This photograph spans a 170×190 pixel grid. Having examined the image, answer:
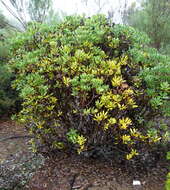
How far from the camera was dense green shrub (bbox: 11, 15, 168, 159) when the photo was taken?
8.89ft

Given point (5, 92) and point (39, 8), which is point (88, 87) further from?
point (39, 8)

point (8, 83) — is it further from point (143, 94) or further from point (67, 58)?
point (143, 94)

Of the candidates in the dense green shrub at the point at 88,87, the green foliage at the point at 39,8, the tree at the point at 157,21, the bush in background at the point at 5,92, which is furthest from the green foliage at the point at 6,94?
the tree at the point at 157,21

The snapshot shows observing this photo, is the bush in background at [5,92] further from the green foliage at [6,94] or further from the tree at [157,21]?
the tree at [157,21]

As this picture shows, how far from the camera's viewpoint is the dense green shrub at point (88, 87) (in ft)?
8.89

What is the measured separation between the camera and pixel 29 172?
3168 mm

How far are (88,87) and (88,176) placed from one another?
1219mm

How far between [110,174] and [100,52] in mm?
1555

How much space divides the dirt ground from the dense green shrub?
259 mm

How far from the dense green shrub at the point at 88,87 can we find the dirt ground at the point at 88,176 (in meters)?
0.26

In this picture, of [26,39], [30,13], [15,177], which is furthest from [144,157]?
[30,13]

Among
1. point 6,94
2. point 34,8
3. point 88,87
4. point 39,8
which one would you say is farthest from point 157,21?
point 88,87

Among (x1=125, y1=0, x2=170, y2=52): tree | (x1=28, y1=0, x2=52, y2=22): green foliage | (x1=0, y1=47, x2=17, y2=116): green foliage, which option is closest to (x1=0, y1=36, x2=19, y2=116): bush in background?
(x1=0, y1=47, x2=17, y2=116): green foliage

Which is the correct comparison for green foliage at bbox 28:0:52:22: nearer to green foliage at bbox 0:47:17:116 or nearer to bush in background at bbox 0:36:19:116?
bush in background at bbox 0:36:19:116
